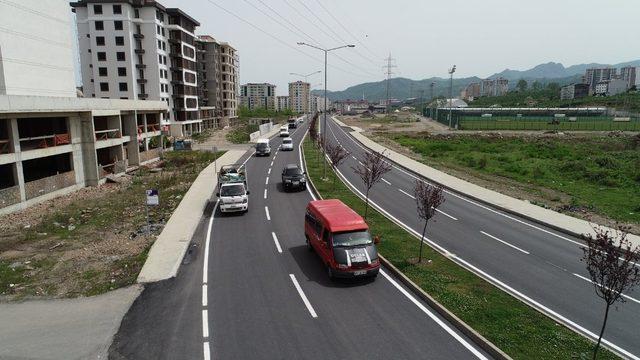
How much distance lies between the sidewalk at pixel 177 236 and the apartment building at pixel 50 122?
9098 mm

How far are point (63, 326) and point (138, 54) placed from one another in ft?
227

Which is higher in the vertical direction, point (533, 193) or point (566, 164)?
point (566, 164)

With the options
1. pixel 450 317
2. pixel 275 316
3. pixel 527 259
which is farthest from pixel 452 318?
pixel 527 259

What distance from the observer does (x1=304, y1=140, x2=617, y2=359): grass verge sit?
10383mm

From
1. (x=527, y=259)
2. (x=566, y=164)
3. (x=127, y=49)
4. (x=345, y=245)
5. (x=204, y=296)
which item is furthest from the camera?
(x=127, y=49)

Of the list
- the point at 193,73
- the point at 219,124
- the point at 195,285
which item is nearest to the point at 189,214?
the point at 195,285

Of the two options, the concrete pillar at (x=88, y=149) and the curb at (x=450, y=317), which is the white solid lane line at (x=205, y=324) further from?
the concrete pillar at (x=88, y=149)

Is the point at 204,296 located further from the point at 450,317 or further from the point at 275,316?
the point at 450,317

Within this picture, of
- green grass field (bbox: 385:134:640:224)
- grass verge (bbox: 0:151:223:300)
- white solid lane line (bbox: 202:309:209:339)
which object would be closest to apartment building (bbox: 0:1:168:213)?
grass verge (bbox: 0:151:223:300)

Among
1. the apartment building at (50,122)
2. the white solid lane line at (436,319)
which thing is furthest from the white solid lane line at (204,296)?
the apartment building at (50,122)

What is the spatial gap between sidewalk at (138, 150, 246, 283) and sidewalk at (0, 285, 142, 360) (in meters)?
1.36

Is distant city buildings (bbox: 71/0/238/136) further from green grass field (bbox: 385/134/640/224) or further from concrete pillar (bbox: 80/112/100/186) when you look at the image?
green grass field (bbox: 385/134/640/224)

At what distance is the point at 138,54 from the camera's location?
234ft

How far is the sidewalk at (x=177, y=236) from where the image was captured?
15.6 m
